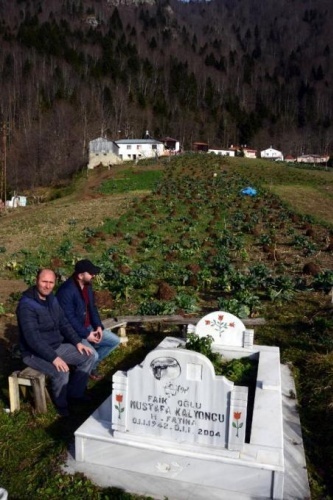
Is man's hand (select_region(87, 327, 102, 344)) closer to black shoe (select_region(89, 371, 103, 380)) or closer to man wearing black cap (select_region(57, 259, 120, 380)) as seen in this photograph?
man wearing black cap (select_region(57, 259, 120, 380))

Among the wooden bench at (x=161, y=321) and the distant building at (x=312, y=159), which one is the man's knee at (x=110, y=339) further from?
the distant building at (x=312, y=159)

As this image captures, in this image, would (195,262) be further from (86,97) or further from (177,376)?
(86,97)

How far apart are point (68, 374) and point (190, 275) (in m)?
7.34


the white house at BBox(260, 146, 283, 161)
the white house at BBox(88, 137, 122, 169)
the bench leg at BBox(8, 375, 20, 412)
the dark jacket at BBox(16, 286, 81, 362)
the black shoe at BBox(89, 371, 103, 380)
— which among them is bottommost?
the black shoe at BBox(89, 371, 103, 380)

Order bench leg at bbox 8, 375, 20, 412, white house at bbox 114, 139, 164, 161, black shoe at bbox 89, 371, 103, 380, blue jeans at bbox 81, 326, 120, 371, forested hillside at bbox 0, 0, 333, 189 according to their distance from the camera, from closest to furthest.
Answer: bench leg at bbox 8, 375, 20, 412
black shoe at bbox 89, 371, 103, 380
blue jeans at bbox 81, 326, 120, 371
white house at bbox 114, 139, 164, 161
forested hillside at bbox 0, 0, 333, 189

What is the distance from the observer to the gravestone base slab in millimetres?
4730

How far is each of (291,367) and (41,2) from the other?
169476 mm

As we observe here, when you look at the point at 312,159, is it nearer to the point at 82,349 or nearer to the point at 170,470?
the point at 82,349

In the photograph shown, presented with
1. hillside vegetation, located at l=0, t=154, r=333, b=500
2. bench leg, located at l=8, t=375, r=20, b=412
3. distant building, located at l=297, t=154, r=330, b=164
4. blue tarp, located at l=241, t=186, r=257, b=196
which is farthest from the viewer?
distant building, located at l=297, t=154, r=330, b=164

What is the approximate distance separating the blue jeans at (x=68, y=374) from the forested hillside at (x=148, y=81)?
216ft

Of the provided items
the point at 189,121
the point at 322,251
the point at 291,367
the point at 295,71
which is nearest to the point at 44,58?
the point at 189,121

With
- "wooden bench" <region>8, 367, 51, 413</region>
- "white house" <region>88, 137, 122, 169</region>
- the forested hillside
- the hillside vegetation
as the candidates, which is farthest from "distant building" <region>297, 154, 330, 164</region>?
"wooden bench" <region>8, 367, 51, 413</region>

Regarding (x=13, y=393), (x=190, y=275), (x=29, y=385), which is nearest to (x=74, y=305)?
(x=29, y=385)

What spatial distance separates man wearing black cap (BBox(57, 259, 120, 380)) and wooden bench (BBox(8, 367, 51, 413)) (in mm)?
991
